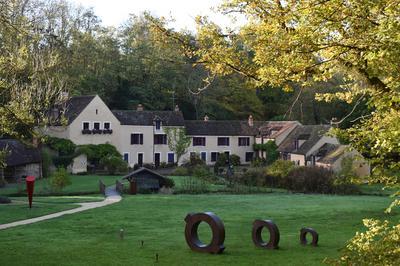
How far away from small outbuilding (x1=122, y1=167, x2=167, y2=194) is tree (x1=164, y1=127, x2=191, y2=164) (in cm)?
2156

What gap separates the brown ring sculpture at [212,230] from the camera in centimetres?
1719

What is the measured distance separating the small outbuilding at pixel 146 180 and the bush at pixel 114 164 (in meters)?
13.8

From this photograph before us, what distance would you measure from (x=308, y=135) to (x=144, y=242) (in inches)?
1783

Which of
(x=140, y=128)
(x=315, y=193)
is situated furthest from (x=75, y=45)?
(x=315, y=193)

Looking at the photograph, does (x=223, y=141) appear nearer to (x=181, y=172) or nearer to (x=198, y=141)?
(x=198, y=141)

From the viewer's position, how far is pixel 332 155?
178 ft

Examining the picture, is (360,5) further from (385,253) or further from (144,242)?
(144,242)

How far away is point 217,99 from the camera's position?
242 ft

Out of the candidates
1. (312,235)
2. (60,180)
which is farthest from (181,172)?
(312,235)

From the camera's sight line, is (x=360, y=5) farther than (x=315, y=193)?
No

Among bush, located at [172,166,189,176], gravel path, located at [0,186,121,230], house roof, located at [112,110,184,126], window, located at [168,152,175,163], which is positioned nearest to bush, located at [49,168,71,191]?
gravel path, located at [0,186,121,230]

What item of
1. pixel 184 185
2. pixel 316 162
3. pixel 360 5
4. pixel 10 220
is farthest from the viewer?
pixel 316 162

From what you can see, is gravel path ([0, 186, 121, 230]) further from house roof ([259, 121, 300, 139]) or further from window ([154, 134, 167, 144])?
house roof ([259, 121, 300, 139])

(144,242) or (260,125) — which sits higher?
(260,125)
